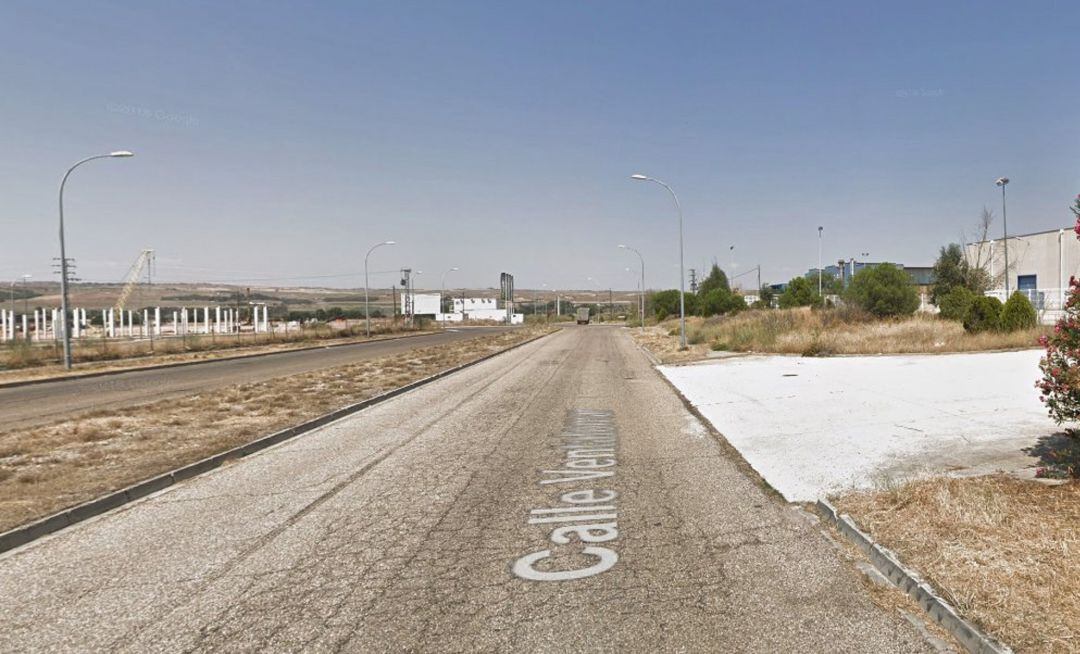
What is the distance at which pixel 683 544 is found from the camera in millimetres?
4988

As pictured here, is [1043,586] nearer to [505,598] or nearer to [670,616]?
[670,616]

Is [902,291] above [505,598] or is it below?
above

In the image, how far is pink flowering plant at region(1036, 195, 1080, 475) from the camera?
553 cm

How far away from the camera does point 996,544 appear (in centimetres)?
438

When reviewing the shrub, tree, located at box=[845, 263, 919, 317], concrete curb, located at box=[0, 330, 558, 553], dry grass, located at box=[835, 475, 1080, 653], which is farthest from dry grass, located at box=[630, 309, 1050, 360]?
the shrub

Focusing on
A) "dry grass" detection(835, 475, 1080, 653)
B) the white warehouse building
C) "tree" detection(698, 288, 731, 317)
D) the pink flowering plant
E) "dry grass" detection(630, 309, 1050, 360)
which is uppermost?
the white warehouse building

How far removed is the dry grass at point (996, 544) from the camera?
A: 3389mm

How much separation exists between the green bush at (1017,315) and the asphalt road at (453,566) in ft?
68.4

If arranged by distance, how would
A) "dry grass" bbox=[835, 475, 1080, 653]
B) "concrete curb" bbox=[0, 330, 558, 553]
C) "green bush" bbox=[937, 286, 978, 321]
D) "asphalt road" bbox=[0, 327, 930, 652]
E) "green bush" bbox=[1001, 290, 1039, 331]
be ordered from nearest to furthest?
1. "dry grass" bbox=[835, 475, 1080, 653]
2. "asphalt road" bbox=[0, 327, 930, 652]
3. "concrete curb" bbox=[0, 330, 558, 553]
4. "green bush" bbox=[1001, 290, 1039, 331]
5. "green bush" bbox=[937, 286, 978, 321]

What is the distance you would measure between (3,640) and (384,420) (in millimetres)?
7864

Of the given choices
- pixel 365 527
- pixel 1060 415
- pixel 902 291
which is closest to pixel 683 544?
pixel 365 527

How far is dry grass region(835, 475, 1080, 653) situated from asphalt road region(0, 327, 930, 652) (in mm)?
475

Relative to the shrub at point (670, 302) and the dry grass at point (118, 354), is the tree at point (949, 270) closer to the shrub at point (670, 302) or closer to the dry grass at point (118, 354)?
the shrub at point (670, 302)

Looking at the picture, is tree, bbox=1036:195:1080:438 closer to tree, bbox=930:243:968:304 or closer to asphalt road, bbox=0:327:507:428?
asphalt road, bbox=0:327:507:428
